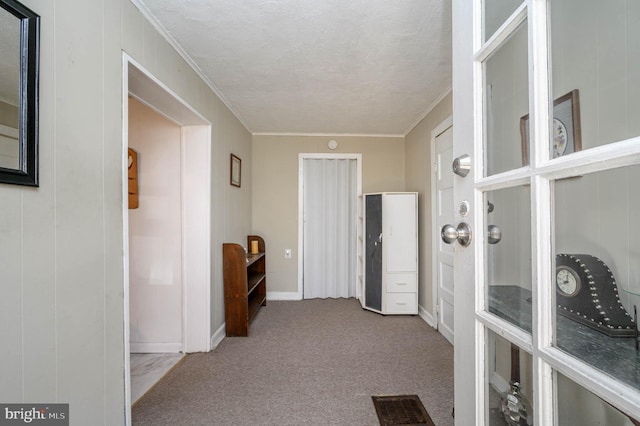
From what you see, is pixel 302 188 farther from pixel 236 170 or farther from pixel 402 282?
pixel 402 282

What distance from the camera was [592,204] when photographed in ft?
1.61

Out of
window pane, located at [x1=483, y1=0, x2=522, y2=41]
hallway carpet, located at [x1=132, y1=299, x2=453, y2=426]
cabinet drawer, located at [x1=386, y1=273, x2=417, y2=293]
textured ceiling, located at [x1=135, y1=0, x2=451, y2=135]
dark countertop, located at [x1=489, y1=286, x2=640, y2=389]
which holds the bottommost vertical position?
hallway carpet, located at [x1=132, y1=299, x2=453, y2=426]

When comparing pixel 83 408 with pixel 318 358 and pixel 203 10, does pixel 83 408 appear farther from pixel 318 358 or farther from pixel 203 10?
pixel 203 10

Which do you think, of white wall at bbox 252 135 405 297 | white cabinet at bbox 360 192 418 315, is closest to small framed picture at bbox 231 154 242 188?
white wall at bbox 252 135 405 297

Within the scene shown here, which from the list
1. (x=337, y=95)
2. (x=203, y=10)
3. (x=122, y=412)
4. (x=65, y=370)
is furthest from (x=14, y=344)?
(x=337, y=95)

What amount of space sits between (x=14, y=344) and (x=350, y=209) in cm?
344

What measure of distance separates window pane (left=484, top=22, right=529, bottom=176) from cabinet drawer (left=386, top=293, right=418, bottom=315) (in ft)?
9.34

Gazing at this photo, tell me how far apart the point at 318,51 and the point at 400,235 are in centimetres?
215

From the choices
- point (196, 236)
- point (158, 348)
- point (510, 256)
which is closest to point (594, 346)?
point (510, 256)

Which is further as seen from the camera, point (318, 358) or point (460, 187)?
point (318, 358)

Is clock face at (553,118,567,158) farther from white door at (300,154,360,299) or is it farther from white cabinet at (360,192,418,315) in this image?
white door at (300,154,360,299)

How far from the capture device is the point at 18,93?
2.99 ft

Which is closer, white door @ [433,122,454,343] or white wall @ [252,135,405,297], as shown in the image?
white door @ [433,122,454,343]

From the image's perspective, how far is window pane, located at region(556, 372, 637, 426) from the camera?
0.45 meters
